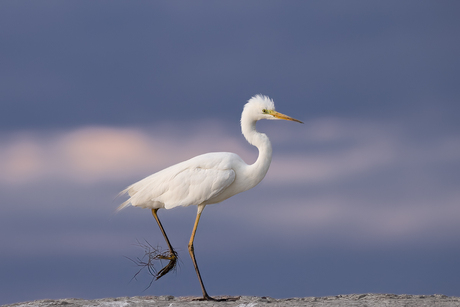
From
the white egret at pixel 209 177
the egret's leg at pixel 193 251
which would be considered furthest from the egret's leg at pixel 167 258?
the egret's leg at pixel 193 251

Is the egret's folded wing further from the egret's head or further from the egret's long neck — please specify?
the egret's head

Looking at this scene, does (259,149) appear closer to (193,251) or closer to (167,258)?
(193,251)

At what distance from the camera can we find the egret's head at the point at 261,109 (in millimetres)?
10609

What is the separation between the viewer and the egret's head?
10609 mm

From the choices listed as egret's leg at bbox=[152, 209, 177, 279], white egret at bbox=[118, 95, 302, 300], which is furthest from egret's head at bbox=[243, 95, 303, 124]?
egret's leg at bbox=[152, 209, 177, 279]

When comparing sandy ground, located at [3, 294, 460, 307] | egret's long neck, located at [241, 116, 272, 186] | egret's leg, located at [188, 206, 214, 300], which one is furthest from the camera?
egret's long neck, located at [241, 116, 272, 186]

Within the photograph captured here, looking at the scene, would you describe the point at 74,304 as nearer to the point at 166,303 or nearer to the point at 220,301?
the point at 166,303

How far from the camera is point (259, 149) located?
10.5 meters

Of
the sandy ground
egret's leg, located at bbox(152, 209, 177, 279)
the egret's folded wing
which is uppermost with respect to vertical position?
the egret's folded wing

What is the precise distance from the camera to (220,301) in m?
9.94

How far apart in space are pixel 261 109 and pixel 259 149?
798 mm

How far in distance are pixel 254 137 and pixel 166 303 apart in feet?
11.5

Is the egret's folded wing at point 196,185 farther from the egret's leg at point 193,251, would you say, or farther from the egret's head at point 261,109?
the egret's head at point 261,109

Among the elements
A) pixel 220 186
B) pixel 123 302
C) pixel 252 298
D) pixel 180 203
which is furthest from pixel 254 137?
pixel 123 302
